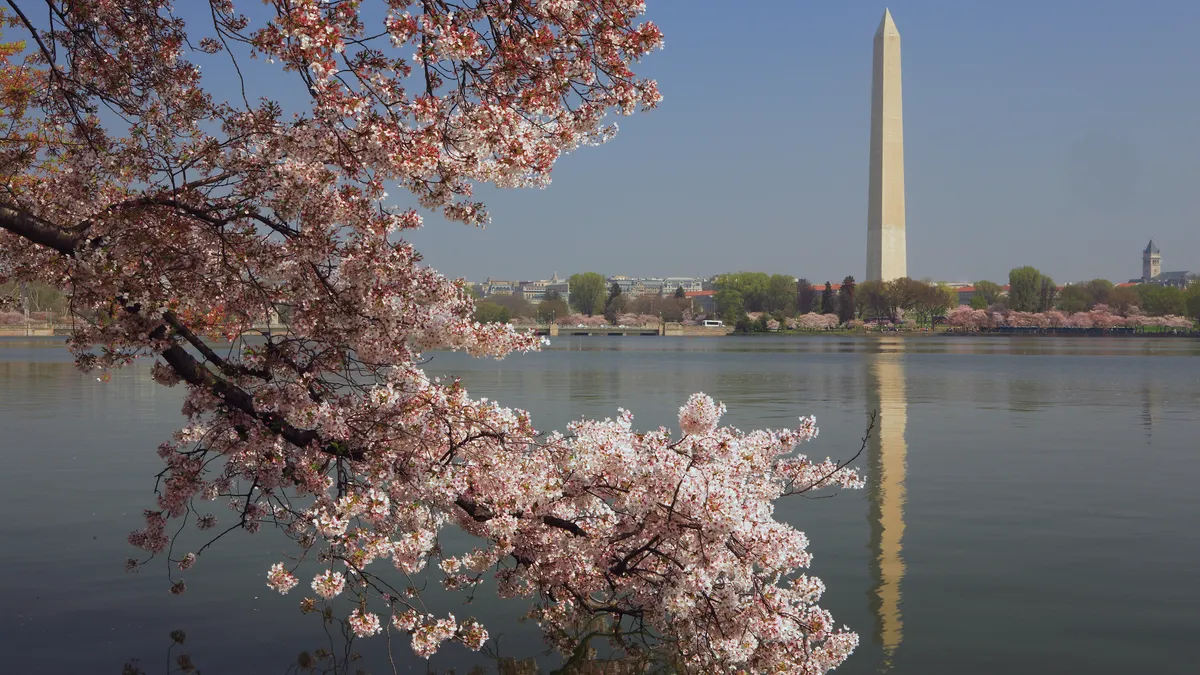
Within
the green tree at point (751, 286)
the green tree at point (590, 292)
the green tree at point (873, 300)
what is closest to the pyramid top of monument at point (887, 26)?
the green tree at point (873, 300)

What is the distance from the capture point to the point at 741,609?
17.6 feet

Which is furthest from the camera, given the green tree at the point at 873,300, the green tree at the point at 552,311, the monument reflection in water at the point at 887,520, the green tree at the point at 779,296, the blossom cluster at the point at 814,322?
the green tree at the point at 552,311

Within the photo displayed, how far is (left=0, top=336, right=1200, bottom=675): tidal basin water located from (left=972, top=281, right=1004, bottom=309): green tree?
127704 mm

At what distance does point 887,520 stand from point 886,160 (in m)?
68.9

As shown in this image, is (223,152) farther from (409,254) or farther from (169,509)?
(169,509)

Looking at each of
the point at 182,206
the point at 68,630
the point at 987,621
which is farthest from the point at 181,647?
the point at 987,621

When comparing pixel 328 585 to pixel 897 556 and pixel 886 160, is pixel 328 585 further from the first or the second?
pixel 886 160

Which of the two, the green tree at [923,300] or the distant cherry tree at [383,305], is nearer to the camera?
the distant cherry tree at [383,305]

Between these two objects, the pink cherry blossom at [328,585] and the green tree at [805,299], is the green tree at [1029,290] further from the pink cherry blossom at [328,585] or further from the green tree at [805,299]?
the pink cherry blossom at [328,585]

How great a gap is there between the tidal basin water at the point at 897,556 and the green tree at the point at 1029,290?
357ft

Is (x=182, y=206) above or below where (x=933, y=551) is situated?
above

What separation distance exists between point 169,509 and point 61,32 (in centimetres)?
272

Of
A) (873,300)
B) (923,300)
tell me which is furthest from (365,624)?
(923,300)

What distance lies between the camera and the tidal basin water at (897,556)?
712 cm
